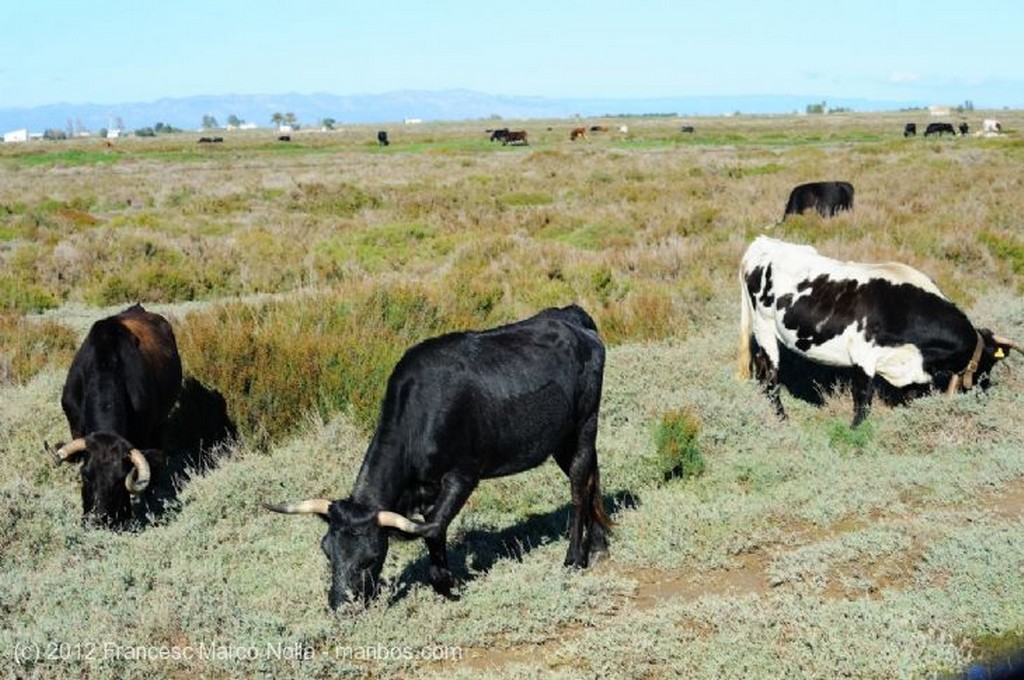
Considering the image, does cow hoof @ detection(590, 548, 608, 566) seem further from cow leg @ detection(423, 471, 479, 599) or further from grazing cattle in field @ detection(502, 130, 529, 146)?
grazing cattle in field @ detection(502, 130, 529, 146)

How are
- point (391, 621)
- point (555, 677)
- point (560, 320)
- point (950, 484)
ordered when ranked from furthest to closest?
point (950, 484) < point (560, 320) < point (391, 621) < point (555, 677)

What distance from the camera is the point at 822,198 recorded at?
2223cm

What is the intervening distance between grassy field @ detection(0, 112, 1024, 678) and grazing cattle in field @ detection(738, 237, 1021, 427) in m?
0.33

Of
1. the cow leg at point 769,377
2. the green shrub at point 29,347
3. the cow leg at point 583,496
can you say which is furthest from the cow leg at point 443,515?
the green shrub at point 29,347

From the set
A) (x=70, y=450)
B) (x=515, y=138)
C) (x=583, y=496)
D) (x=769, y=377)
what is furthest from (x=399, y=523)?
(x=515, y=138)

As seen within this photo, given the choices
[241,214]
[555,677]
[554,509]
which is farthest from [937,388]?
[241,214]

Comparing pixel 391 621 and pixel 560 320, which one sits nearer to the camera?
pixel 391 621

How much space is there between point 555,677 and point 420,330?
286 inches

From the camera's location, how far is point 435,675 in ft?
17.1

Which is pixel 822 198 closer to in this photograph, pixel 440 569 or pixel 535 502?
pixel 535 502

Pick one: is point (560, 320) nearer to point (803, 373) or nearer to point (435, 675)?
point (435, 675)

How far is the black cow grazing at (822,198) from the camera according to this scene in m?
22.1

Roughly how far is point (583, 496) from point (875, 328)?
4101mm

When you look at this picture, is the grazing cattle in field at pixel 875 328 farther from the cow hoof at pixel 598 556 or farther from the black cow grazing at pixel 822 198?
the black cow grazing at pixel 822 198
